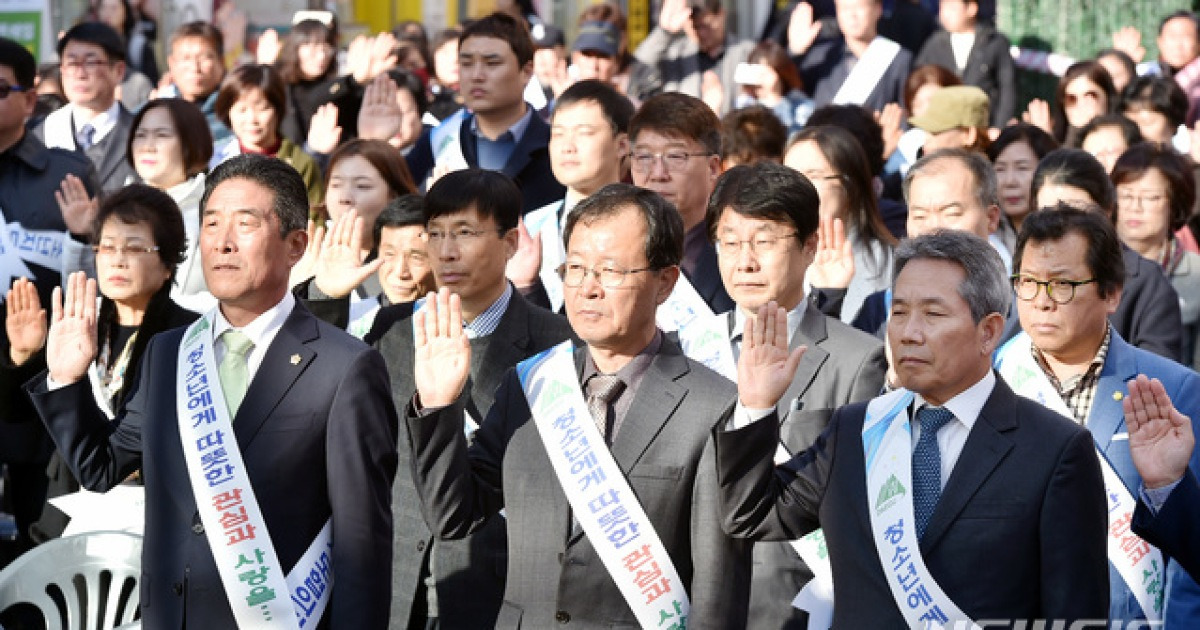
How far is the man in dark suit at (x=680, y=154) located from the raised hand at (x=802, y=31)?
6.00 meters

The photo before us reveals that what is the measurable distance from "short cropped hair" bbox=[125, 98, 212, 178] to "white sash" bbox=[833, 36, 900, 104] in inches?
173

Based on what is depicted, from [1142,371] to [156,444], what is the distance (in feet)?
8.34

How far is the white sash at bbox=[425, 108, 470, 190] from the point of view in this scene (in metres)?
8.36

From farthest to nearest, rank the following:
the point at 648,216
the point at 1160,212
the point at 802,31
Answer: the point at 802,31
the point at 1160,212
the point at 648,216

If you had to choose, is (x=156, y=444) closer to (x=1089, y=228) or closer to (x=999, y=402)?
(x=999, y=402)

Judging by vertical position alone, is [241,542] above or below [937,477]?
below

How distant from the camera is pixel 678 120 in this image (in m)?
7.03

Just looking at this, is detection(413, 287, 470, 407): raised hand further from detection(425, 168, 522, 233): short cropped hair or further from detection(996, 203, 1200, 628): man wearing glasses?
detection(996, 203, 1200, 628): man wearing glasses

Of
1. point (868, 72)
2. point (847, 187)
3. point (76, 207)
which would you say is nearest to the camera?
point (847, 187)

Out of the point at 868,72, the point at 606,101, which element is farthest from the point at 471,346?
the point at 868,72

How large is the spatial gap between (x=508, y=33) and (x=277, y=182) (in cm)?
374

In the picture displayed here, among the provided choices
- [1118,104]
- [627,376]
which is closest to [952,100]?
[1118,104]

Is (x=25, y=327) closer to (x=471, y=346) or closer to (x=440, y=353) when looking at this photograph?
(x=471, y=346)

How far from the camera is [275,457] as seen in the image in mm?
4543
